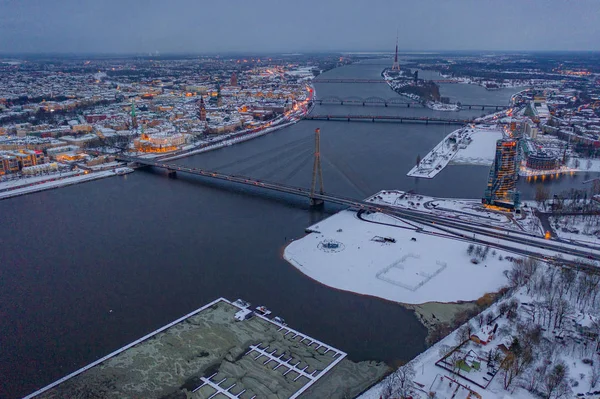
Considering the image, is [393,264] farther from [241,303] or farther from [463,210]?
[463,210]

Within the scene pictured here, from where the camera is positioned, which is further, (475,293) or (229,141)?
(229,141)

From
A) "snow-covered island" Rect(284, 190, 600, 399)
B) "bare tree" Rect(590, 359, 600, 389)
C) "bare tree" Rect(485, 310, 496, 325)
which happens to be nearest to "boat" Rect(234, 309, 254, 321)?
"snow-covered island" Rect(284, 190, 600, 399)

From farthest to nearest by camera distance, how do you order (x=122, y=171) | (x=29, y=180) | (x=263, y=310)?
(x=122, y=171) → (x=29, y=180) → (x=263, y=310)

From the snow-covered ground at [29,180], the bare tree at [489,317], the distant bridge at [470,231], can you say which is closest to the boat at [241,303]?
the bare tree at [489,317]

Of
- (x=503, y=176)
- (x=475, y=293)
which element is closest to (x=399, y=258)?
(x=475, y=293)

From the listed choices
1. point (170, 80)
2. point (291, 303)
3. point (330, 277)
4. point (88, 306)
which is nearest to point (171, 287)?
point (88, 306)

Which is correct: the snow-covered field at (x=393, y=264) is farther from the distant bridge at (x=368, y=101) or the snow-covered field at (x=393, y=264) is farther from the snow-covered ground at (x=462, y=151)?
the distant bridge at (x=368, y=101)
